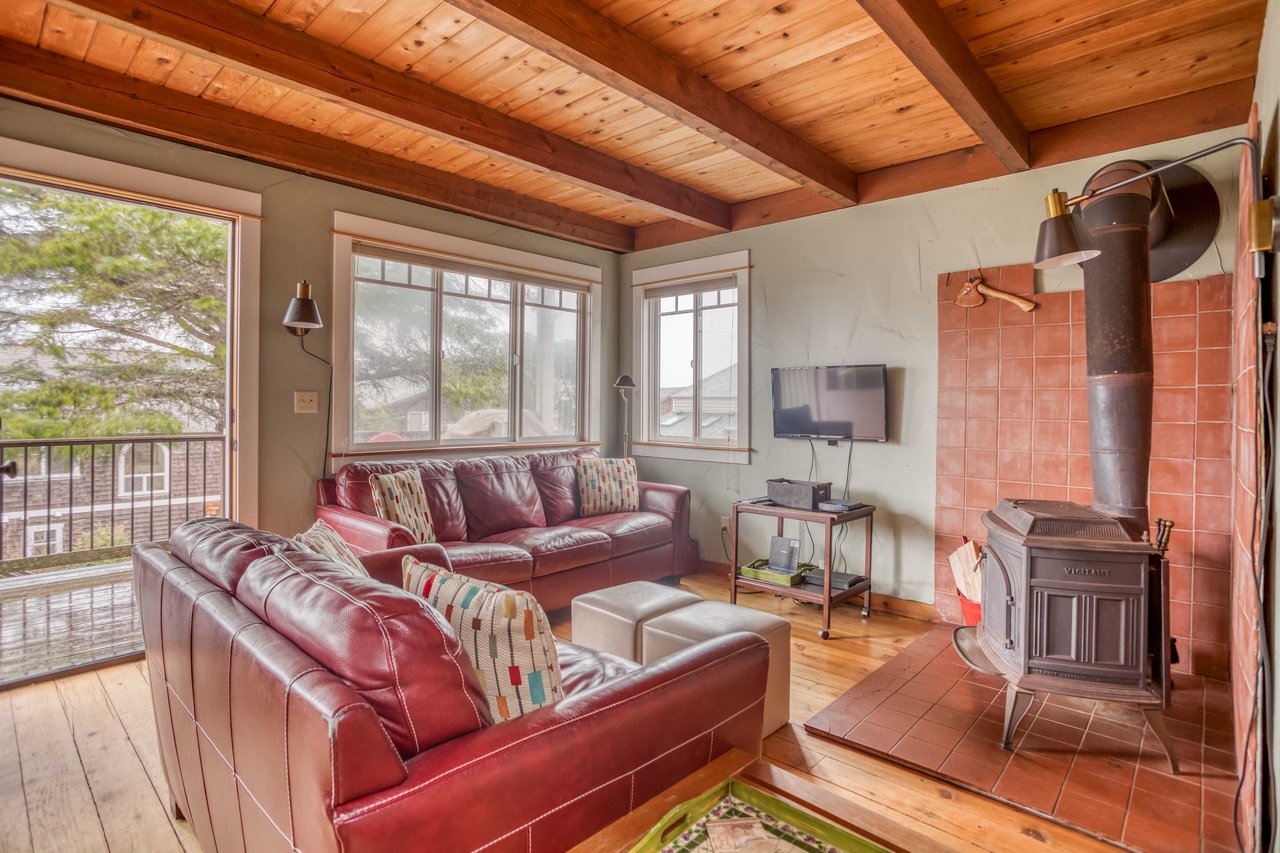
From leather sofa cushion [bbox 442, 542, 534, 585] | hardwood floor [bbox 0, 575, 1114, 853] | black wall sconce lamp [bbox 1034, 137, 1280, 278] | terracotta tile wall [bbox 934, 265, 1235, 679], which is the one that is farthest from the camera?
leather sofa cushion [bbox 442, 542, 534, 585]

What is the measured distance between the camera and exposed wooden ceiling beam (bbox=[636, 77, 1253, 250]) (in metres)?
2.83

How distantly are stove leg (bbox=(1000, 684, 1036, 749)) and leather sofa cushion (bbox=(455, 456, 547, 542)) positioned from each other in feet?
8.75

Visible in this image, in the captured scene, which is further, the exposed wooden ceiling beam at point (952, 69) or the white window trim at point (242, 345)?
the white window trim at point (242, 345)

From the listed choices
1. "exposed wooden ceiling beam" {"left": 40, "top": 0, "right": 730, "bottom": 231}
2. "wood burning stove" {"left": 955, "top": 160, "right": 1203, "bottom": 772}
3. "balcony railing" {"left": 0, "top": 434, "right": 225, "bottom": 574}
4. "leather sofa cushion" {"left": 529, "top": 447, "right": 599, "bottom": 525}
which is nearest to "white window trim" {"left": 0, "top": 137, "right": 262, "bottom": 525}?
"balcony railing" {"left": 0, "top": 434, "right": 225, "bottom": 574}

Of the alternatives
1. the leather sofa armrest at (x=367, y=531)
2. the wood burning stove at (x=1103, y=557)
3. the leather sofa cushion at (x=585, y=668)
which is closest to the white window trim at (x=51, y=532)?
the leather sofa armrest at (x=367, y=531)

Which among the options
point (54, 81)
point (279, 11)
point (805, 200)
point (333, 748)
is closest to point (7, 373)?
point (54, 81)

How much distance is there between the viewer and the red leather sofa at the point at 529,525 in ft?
10.8

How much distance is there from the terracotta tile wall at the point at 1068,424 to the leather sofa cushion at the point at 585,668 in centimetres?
243

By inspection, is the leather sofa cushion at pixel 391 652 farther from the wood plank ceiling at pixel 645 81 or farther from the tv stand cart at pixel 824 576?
the tv stand cart at pixel 824 576

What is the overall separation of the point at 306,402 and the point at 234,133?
1372 mm

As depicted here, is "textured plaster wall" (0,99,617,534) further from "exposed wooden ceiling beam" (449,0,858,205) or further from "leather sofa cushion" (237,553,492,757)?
"leather sofa cushion" (237,553,492,757)

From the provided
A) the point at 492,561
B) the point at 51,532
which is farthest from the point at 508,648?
the point at 51,532

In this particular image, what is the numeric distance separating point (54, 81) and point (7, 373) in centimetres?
269

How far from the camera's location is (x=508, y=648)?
134 centimetres
